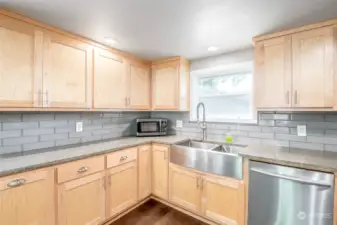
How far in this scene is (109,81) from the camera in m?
2.39

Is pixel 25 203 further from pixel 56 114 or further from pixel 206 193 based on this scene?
pixel 206 193

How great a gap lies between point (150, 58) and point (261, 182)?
87.1 inches

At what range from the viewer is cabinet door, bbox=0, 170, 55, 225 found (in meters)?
1.32

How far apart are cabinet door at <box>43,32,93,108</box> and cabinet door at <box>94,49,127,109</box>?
104 millimetres

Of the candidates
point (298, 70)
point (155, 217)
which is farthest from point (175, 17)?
point (155, 217)

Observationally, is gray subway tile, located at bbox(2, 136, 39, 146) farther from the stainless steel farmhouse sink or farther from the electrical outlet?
the stainless steel farmhouse sink

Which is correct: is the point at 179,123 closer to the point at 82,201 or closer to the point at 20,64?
the point at 82,201

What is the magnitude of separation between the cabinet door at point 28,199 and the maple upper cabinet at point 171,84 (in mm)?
Answer: 1762

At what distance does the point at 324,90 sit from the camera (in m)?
1.65

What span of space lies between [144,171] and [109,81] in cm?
130

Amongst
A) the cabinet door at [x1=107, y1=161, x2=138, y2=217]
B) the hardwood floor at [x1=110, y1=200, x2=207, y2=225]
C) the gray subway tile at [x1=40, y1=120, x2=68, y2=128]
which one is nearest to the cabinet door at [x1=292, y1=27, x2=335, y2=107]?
the hardwood floor at [x1=110, y1=200, x2=207, y2=225]

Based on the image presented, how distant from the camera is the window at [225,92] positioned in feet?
8.31

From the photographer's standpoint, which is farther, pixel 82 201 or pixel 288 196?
pixel 82 201

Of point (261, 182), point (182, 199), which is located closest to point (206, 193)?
point (182, 199)
